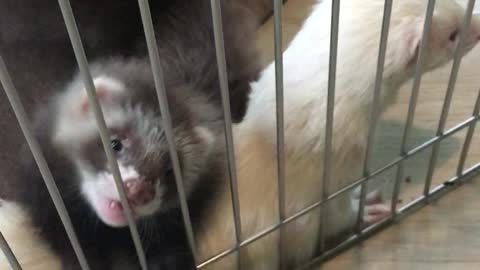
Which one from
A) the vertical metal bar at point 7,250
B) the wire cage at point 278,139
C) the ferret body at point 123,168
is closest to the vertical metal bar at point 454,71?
the wire cage at point 278,139

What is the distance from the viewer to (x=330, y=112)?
Result: 61 centimetres

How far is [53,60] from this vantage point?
80 centimetres

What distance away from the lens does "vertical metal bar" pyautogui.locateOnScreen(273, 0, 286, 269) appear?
1.66 ft

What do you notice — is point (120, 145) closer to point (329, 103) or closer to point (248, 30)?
point (329, 103)

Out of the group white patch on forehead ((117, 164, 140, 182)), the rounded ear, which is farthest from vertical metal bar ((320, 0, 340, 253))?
white patch on forehead ((117, 164, 140, 182))

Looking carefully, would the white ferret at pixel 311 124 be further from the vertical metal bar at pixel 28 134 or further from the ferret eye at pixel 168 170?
the vertical metal bar at pixel 28 134

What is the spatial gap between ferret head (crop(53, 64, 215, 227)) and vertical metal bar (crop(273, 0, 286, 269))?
0.11 meters

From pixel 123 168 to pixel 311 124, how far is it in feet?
0.72

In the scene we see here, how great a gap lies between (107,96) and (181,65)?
0.18 metres

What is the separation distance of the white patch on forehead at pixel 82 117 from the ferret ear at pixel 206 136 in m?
0.09

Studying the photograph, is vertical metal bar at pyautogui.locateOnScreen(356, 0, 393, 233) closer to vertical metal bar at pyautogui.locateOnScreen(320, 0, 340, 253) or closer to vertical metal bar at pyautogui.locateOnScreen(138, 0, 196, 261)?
vertical metal bar at pyautogui.locateOnScreen(320, 0, 340, 253)

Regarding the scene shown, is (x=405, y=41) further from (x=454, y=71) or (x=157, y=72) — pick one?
(x=157, y=72)

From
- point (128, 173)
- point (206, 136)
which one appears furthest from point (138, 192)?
point (206, 136)

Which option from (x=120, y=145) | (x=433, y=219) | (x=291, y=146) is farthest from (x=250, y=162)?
(x=433, y=219)
